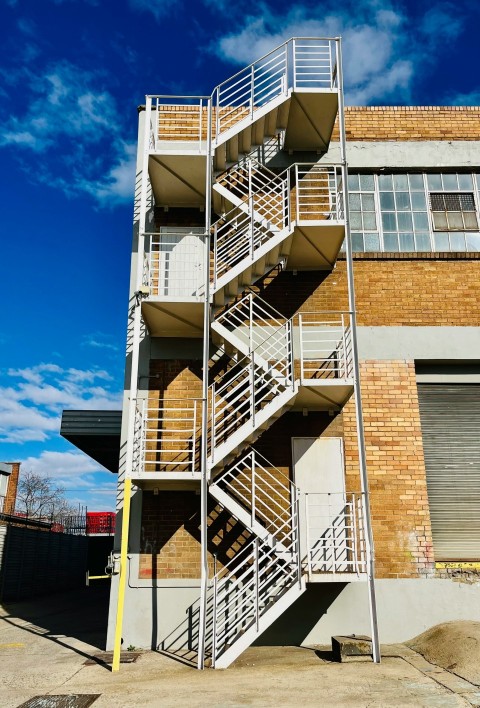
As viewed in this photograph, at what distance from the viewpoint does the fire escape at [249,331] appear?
916cm

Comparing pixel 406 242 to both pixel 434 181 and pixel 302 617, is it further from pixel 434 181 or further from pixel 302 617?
pixel 302 617

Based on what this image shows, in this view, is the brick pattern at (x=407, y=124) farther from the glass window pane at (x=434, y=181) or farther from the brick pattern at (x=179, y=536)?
the brick pattern at (x=179, y=536)

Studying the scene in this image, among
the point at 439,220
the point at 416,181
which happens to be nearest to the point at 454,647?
the point at 439,220

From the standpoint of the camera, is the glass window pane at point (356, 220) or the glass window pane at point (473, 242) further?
the glass window pane at point (356, 220)

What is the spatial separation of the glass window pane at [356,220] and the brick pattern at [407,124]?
1873 millimetres

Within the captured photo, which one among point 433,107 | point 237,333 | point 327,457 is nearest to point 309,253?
point 237,333

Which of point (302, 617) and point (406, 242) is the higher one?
point (406, 242)

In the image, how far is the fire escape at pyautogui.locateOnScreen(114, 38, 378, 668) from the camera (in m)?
9.16

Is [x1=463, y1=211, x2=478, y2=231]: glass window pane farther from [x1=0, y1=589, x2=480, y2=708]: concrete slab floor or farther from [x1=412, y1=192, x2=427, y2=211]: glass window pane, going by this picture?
[x1=0, y1=589, x2=480, y2=708]: concrete slab floor

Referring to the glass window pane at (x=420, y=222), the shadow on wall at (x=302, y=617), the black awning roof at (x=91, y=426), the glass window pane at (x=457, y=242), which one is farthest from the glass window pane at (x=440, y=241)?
the black awning roof at (x=91, y=426)

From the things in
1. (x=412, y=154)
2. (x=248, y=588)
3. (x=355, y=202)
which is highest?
(x=412, y=154)

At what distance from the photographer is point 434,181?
1277cm

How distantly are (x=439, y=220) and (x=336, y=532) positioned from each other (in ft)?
23.8

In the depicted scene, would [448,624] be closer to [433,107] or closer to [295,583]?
[295,583]
